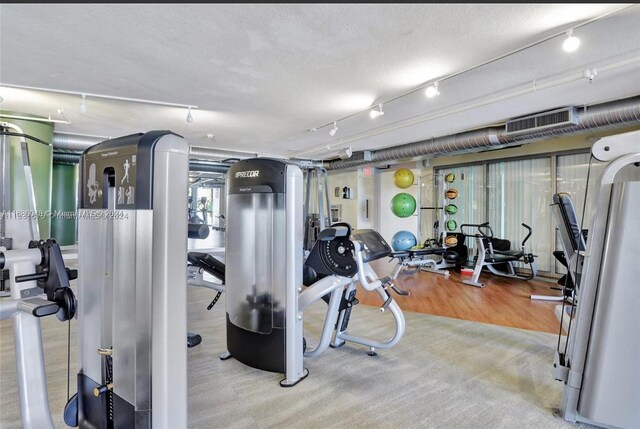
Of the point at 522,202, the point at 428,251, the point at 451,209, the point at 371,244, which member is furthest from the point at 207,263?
the point at 522,202

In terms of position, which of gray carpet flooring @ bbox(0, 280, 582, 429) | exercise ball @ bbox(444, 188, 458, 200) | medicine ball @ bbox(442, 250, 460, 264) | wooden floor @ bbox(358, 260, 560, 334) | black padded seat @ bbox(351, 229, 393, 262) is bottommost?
wooden floor @ bbox(358, 260, 560, 334)

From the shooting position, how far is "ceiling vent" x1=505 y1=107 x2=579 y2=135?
4066 millimetres

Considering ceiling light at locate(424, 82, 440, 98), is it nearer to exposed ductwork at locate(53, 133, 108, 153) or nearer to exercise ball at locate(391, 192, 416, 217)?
exercise ball at locate(391, 192, 416, 217)

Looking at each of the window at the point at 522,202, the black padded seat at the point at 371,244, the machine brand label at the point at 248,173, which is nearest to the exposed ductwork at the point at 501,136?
the window at the point at 522,202

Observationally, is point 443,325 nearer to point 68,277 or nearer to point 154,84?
point 68,277

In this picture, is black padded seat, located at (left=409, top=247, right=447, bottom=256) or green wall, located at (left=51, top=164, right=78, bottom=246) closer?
black padded seat, located at (left=409, top=247, right=447, bottom=256)

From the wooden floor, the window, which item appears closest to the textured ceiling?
the window

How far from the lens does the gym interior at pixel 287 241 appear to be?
50.0 inches

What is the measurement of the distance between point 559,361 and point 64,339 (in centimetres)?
399

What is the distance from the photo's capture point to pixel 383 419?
6.21 feet

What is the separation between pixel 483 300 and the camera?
449 cm

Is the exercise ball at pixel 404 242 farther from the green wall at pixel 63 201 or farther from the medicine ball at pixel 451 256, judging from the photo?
the green wall at pixel 63 201

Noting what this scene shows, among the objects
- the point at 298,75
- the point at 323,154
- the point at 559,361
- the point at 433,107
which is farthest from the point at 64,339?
the point at 323,154

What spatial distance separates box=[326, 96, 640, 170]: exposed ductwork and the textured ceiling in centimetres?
16
